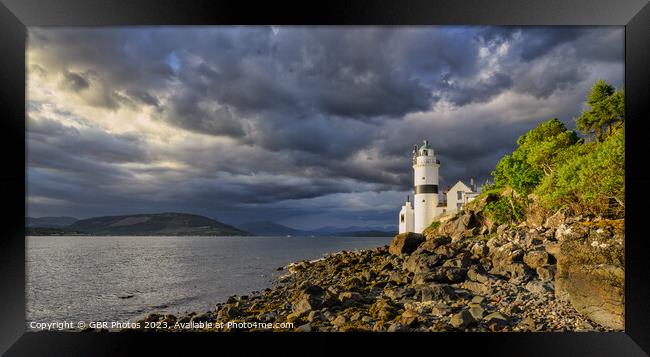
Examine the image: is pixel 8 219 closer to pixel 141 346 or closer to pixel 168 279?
pixel 141 346

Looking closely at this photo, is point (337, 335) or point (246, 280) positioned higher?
point (337, 335)

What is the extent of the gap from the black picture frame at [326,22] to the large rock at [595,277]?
2.43 feet

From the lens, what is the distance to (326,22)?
4.34 metres

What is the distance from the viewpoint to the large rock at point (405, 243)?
13578 millimetres

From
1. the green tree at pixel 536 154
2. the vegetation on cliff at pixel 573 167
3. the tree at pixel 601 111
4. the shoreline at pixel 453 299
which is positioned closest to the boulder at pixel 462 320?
the shoreline at pixel 453 299

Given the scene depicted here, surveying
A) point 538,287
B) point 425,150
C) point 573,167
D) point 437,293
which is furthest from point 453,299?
point 425,150

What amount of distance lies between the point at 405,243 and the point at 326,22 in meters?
10.8

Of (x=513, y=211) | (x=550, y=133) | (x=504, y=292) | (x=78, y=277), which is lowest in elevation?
(x=78, y=277)

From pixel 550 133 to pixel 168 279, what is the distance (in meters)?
16.4

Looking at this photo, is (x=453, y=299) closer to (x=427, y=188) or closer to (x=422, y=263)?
(x=422, y=263)

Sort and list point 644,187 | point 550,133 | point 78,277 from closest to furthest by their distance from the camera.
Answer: point 644,187, point 550,133, point 78,277

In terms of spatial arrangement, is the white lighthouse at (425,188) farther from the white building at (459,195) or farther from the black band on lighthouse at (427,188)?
the white building at (459,195)

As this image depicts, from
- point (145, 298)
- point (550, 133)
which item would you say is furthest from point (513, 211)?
point (145, 298)

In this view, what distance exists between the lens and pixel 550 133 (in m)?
13.9
